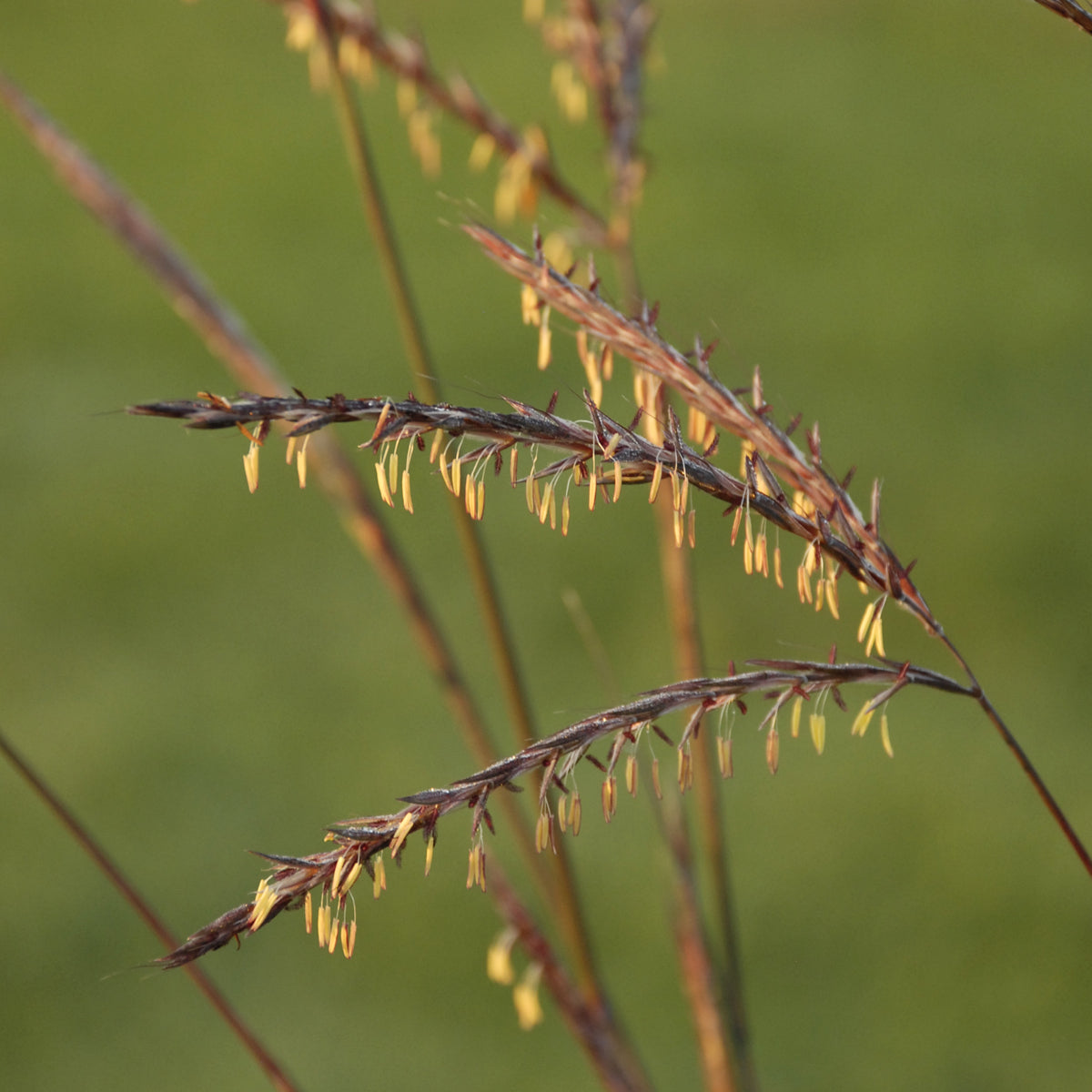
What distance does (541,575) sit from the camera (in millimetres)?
1679

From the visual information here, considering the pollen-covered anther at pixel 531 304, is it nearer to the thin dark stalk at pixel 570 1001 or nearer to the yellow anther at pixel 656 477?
the yellow anther at pixel 656 477

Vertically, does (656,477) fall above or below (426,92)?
below

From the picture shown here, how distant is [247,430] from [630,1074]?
331mm

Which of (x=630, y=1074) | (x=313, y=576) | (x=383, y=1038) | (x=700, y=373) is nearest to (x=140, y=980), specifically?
(x=383, y=1038)

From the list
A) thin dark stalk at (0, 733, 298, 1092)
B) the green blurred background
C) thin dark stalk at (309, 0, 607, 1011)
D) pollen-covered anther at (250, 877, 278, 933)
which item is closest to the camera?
pollen-covered anther at (250, 877, 278, 933)

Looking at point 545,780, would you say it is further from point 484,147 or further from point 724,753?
point 484,147

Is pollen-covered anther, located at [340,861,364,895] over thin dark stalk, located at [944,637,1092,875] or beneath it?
over

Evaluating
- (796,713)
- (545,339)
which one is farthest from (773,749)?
(545,339)

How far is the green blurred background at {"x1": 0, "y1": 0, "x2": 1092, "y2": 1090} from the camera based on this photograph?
118 centimetres

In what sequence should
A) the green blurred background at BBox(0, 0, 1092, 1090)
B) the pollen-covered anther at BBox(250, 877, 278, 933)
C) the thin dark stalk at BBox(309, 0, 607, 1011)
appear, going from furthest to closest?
the green blurred background at BBox(0, 0, 1092, 1090)
the thin dark stalk at BBox(309, 0, 607, 1011)
the pollen-covered anther at BBox(250, 877, 278, 933)

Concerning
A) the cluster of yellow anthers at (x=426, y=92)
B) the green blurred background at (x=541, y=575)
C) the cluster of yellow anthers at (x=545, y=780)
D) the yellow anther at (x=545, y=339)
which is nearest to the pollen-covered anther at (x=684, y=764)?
the cluster of yellow anthers at (x=545, y=780)

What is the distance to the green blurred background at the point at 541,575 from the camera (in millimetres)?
1184

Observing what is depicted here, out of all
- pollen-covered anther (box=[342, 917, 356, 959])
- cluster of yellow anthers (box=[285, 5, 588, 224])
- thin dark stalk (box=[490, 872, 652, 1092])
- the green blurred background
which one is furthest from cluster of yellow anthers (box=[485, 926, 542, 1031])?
the green blurred background

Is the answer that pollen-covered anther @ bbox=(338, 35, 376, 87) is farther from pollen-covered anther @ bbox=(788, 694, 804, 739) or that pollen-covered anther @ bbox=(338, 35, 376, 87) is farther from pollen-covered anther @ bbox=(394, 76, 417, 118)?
pollen-covered anther @ bbox=(788, 694, 804, 739)
